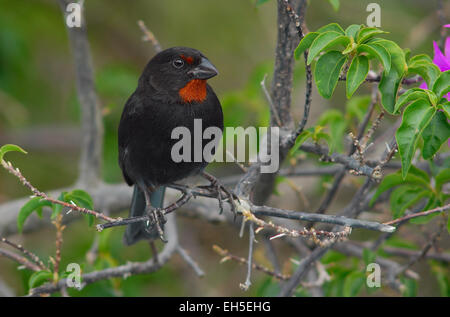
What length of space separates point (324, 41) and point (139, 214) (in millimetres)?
1760

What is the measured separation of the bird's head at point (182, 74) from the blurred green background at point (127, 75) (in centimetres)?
93

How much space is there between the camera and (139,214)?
3.56 metres

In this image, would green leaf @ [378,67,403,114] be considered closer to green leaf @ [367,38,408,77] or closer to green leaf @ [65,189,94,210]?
green leaf @ [367,38,408,77]

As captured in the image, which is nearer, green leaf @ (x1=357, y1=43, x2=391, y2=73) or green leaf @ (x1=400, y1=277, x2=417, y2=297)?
green leaf @ (x1=357, y1=43, x2=391, y2=73)

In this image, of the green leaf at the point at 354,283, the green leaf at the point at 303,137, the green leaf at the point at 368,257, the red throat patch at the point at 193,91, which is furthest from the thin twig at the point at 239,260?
the red throat patch at the point at 193,91

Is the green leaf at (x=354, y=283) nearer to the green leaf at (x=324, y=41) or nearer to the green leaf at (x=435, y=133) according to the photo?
the green leaf at (x=435, y=133)

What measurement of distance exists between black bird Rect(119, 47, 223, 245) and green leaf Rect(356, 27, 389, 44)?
37.4 inches

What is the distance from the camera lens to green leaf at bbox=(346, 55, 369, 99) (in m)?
2.22

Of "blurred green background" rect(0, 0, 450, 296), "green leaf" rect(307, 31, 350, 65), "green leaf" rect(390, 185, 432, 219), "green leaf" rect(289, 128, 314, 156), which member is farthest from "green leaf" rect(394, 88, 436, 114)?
"blurred green background" rect(0, 0, 450, 296)

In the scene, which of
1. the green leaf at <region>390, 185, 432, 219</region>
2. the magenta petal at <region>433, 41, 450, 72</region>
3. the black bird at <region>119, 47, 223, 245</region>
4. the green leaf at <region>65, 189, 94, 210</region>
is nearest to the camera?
the magenta petal at <region>433, 41, 450, 72</region>

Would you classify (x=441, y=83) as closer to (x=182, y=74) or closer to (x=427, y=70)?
(x=427, y=70)

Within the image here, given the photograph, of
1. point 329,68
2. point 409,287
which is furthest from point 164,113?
point 409,287

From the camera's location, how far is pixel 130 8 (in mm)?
5840
